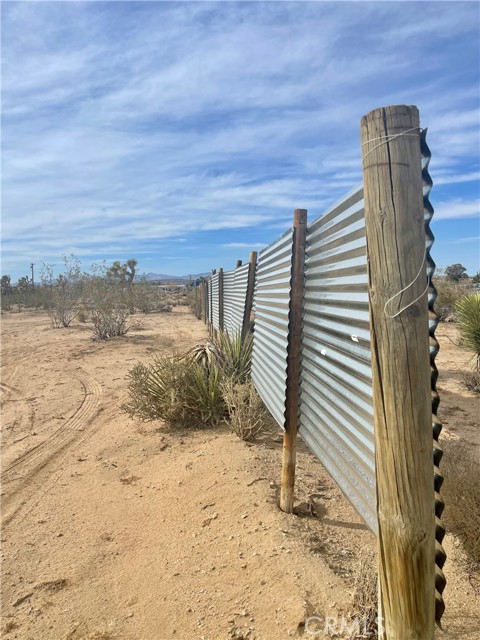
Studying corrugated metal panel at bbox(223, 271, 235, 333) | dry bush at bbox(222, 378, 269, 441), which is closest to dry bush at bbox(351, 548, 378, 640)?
dry bush at bbox(222, 378, 269, 441)

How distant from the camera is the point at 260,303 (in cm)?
537

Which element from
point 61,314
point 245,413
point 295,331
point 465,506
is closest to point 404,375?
point 295,331

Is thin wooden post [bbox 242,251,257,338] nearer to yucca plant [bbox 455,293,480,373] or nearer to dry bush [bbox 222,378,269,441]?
dry bush [bbox 222,378,269,441]

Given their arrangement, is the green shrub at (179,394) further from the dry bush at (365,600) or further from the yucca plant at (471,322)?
the yucca plant at (471,322)

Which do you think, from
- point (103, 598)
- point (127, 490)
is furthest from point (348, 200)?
point (127, 490)

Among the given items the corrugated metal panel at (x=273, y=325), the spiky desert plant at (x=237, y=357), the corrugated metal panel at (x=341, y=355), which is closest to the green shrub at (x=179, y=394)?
the spiky desert plant at (x=237, y=357)

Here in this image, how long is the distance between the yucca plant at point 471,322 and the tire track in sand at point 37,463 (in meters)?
6.49

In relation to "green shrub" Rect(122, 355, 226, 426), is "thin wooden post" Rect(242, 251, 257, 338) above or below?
above

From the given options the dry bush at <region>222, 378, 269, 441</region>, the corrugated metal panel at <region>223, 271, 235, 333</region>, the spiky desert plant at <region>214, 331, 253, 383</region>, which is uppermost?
the corrugated metal panel at <region>223, 271, 235, 333</region>

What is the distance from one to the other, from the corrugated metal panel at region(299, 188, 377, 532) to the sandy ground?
2.45 ft

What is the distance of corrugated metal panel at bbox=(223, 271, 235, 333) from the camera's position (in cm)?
925

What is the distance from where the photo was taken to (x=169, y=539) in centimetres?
343

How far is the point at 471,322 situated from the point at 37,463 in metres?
7.20

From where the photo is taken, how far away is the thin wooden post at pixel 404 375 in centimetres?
157
